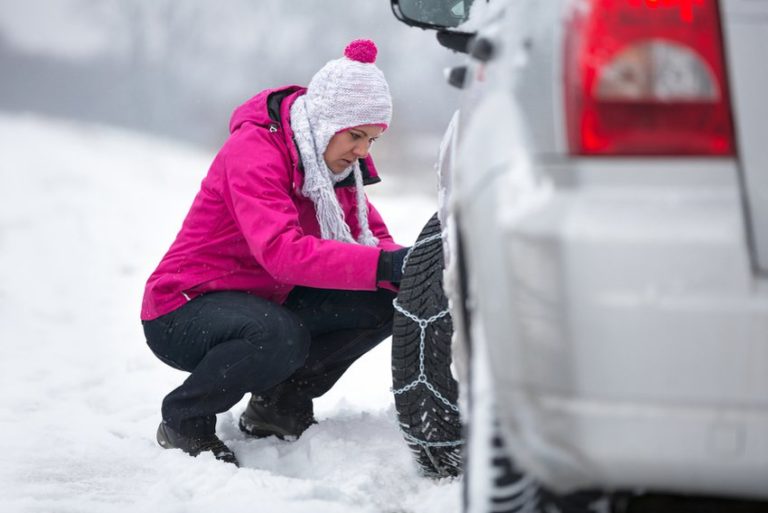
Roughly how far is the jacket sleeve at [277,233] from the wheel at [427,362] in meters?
0.19

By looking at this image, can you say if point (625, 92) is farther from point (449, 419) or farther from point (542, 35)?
point (449, 419)

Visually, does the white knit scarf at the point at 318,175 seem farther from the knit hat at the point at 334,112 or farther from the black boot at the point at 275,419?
the black boot at the point at 275,419

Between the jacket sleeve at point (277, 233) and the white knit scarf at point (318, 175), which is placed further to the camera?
the white knit scarf at point (318, 175)

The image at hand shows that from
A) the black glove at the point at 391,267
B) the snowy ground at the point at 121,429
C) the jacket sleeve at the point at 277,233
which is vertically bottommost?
the snowy ground at the point at 121,429

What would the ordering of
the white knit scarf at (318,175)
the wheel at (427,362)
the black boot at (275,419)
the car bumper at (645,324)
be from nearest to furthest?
the car bumper at (645,324)
the wheel at (427,362)
the white knit scarf at (318,175)
the black boot at (275,419)

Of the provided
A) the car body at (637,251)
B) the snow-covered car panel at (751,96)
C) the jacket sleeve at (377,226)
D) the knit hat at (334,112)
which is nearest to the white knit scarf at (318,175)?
the knit hat at (334,112)

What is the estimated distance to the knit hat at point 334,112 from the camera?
8.49 ft

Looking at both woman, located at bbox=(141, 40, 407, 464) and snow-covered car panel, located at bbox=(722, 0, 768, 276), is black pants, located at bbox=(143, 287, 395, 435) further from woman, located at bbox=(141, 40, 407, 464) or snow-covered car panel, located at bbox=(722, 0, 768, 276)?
snow-covered car panel, located at bbox=(722, 0, 768, 276)

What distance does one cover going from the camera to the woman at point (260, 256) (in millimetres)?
2502

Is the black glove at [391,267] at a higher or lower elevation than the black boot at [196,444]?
higher

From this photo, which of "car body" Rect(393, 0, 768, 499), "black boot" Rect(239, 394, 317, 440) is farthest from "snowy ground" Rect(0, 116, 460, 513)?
"car body" Rect(393, 0, 768, 499)

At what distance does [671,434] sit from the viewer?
100 cm

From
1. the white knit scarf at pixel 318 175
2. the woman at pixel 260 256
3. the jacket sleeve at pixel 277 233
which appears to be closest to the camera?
the jacket sleeve at pixel 277 233

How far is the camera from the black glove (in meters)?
2.34
